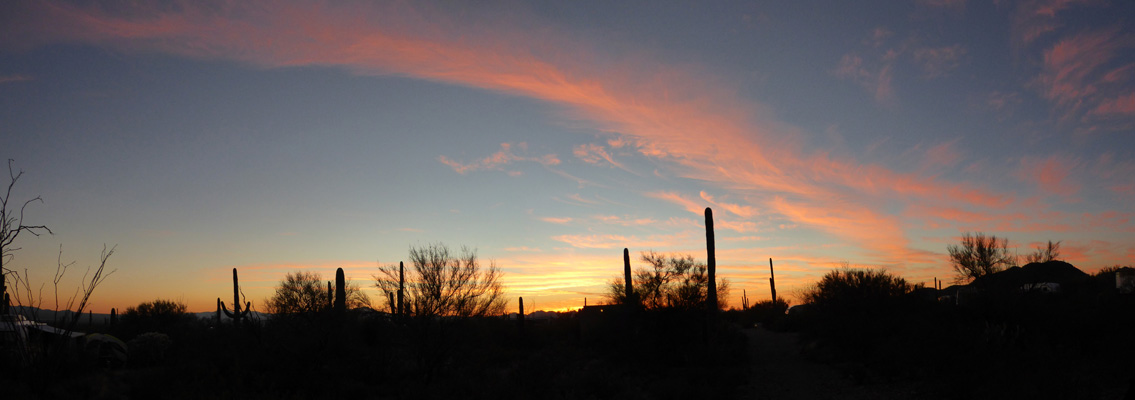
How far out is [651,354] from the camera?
2309 centimetres

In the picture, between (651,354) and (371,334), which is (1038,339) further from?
(371,334)

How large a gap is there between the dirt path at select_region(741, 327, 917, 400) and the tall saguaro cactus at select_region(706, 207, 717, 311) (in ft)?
8.42

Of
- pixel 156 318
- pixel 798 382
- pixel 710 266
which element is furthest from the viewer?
pixel 156 318

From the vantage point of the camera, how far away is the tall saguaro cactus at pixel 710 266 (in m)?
24.7

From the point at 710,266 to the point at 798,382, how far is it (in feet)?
24.8

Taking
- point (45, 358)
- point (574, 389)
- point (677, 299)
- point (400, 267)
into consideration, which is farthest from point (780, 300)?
point (45, 358)

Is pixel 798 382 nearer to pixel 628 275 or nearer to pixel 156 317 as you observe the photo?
pixel 628 275

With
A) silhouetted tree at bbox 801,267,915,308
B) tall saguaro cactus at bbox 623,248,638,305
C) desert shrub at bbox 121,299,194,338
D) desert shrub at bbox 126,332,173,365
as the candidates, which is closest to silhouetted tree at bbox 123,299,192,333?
desert shrub at bbox 121,299,194,338

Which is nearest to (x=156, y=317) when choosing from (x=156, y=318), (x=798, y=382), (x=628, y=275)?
(x=156, y=318)

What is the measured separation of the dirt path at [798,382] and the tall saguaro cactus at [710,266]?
8.42 feet

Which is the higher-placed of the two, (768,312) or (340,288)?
(340,288)

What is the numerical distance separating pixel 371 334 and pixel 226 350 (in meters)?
5.81

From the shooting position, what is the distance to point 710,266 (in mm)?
25250

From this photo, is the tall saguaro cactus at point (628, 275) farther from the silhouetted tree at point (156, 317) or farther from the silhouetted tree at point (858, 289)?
the silhouetted tree at point (156, 317)
